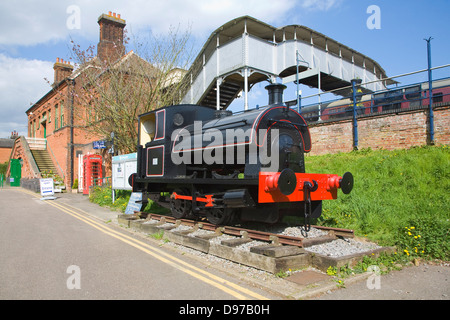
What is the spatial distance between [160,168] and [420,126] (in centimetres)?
769

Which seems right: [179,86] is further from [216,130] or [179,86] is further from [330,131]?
[216,130]

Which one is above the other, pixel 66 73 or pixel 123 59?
pixel 66 73

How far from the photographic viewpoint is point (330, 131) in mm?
12172

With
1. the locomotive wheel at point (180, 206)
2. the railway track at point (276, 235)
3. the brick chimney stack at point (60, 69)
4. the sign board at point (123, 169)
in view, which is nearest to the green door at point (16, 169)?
the brick chimney stack at point (60, 69)

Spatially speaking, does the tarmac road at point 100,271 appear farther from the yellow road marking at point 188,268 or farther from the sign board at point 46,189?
the sign board at point 46,189

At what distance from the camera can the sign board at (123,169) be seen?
1104 centimetres

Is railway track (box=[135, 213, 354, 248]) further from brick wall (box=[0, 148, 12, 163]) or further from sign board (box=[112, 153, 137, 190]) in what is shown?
brick wall (box=[0, 148, 12, 163])

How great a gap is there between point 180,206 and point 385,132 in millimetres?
7100

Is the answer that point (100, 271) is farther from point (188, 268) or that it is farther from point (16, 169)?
point (16, 169)

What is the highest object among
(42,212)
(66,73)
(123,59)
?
(66,73)

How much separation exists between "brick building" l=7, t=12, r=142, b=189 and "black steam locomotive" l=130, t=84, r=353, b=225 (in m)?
9.43

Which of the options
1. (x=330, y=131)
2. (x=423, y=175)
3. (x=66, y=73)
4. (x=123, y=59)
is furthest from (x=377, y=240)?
(x=66, y=73)

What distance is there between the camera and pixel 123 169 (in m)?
11.6
